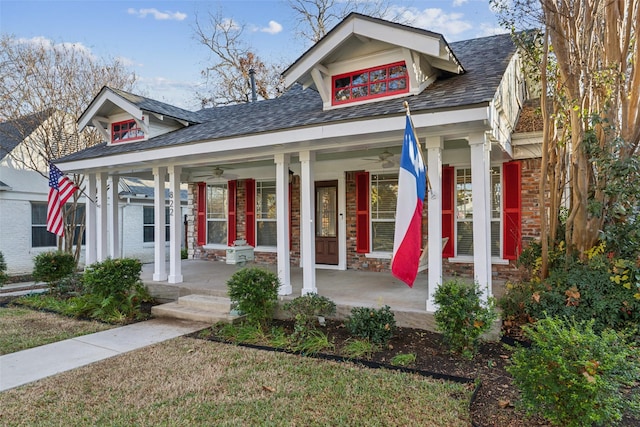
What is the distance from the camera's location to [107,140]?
945cm

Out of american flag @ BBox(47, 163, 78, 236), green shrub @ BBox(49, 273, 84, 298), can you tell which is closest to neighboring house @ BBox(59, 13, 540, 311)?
american flag @ BBox(47, 163, 78, 236)

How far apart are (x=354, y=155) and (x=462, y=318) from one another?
172 inches

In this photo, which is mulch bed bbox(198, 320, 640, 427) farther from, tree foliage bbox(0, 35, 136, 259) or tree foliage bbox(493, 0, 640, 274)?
→ tree foliage bbox(0, 35, 136, 259)

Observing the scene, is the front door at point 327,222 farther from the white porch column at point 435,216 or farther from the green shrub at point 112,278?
the green shrub at point 112,278

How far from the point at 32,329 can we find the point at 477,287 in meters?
6.40

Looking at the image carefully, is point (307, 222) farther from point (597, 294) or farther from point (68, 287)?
point (68, 287)

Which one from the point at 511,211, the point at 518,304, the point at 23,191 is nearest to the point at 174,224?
the point at 518,304

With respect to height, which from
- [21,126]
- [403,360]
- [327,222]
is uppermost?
[21,126]

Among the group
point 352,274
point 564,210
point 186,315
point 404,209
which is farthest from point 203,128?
point 564,210

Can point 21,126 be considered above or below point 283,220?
above

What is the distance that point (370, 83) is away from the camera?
6184 mm

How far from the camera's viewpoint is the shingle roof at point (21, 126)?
11.5m

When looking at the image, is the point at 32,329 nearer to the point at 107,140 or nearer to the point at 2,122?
the point at 107,140

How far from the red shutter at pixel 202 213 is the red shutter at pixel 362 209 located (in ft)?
15.9
